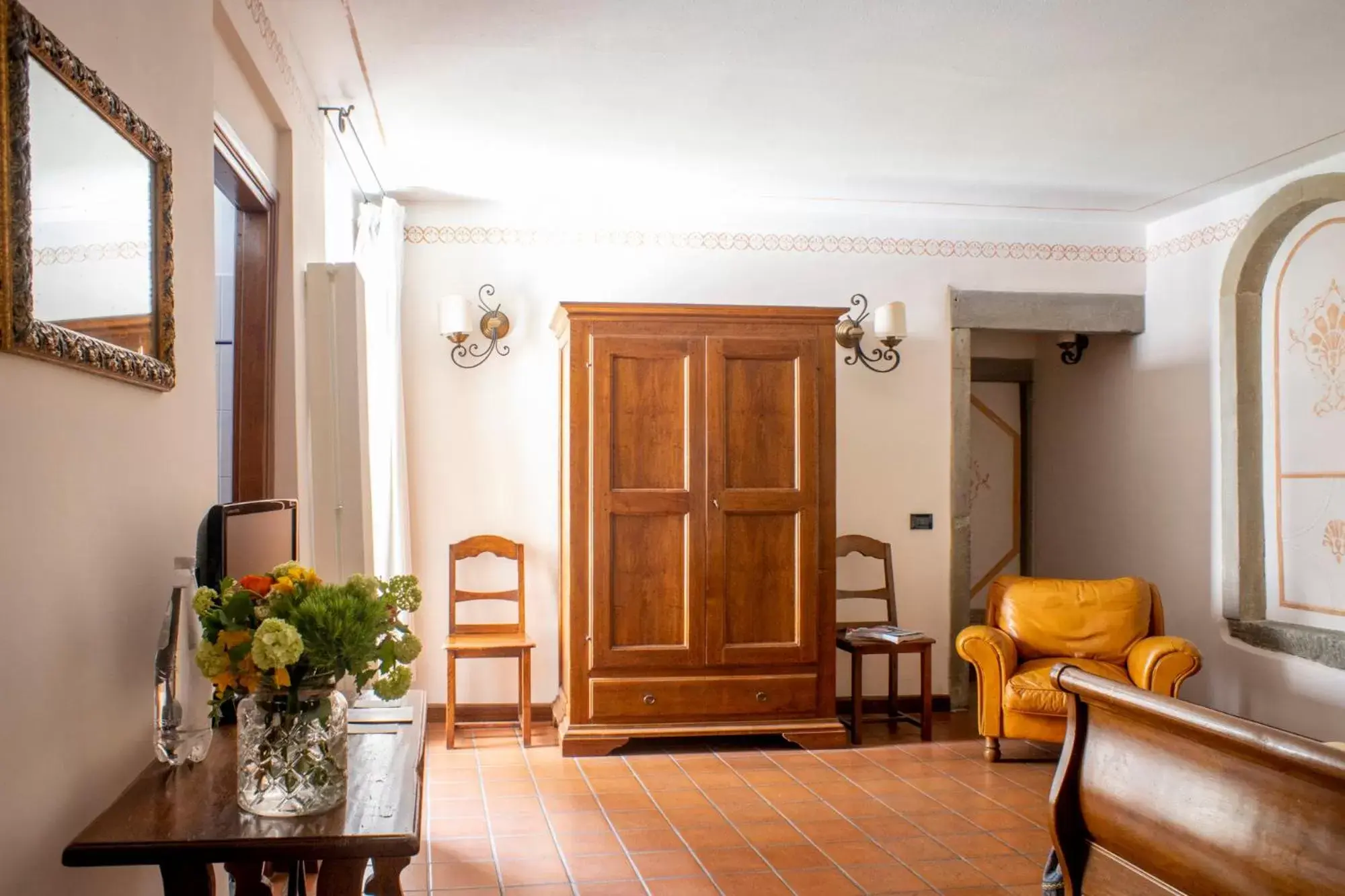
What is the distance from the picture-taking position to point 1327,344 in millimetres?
4938

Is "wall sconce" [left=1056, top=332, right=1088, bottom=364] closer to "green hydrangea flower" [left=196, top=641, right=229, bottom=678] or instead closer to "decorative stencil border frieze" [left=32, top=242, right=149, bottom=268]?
"decorative stencil border frieze" [left=32, top=242, right=149, bottom=268]

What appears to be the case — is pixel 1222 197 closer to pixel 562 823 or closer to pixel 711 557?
pixel 711 557

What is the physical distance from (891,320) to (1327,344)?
75.9 inches

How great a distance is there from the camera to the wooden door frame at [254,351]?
339cm

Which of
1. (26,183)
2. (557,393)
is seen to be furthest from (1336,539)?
(26,183)

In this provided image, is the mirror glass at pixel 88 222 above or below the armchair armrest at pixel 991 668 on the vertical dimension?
above

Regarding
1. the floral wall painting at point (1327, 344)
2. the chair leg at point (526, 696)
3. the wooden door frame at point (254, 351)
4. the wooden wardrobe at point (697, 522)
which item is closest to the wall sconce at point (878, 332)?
the wooden wardrobe at point (697, 522)

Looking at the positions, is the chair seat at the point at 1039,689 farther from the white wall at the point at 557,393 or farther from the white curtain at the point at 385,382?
the white curtain at the point at 385,382

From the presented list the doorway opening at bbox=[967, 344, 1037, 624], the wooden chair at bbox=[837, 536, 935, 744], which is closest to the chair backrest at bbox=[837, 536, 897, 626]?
the wooden chair at bbox=[837, 536, 935, 744]

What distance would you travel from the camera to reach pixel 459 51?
12.0 ft

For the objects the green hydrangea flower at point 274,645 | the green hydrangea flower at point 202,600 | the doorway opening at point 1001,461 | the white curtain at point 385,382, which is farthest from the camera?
the doorway opening at point 1001,461

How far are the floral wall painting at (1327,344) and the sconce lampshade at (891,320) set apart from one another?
5.87ft

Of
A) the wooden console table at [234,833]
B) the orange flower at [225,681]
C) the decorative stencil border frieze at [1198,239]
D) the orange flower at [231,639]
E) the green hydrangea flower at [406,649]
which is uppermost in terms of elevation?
the decorative stencil border frieze at [1198,239]

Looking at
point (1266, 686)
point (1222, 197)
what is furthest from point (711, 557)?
point (1222, 197)
